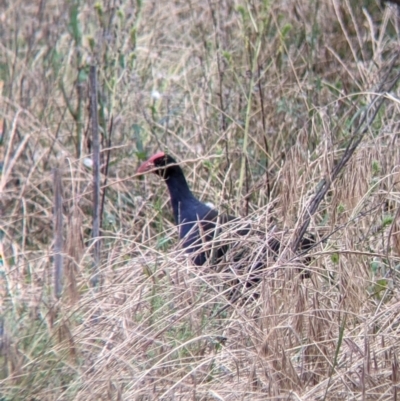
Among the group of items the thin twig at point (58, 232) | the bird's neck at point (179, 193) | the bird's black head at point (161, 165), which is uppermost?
the thin twig at point (58, 232)

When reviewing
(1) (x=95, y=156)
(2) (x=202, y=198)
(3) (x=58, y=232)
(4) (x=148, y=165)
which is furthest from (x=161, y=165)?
(3) (x=58, y=232)

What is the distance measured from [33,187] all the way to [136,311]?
180cm

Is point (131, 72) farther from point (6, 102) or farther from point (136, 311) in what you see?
point (136, 311)

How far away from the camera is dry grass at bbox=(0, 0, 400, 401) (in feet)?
9.75

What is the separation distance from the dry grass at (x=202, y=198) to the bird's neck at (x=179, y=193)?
0.13 meters

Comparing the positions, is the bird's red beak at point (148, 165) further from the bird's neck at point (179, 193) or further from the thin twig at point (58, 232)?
the thin twig at point (58, 232)

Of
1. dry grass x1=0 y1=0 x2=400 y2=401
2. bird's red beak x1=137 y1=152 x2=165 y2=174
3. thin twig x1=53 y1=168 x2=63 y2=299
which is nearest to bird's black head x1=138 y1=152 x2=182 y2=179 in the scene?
bird's red beak x1=137 y1=152 x2=165 y2=174

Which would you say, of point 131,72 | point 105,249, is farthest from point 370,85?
point 105,249

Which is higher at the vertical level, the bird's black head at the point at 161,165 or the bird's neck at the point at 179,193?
the bird's black head at the point at 161,165

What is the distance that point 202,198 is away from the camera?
5.07m

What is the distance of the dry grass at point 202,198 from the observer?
2971 mm

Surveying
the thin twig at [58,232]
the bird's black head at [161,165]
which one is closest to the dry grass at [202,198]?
the thin twig at [58,232]

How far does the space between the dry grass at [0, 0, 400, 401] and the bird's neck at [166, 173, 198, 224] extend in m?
0.13

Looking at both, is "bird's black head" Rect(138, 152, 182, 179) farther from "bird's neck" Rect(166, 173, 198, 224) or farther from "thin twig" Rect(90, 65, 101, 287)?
"thin twig" Rect(90, 65, 101, 287)
